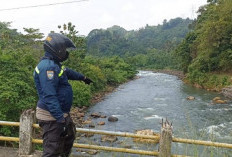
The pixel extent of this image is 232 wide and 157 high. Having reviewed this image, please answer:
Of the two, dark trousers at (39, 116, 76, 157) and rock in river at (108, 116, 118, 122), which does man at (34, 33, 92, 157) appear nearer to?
dark trousers at (39, 116, 76, 157)

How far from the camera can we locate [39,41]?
24.8m

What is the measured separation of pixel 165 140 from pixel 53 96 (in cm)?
168

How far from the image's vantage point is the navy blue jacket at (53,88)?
9.34 feet

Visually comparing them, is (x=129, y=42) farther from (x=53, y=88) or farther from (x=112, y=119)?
(x=53, y=88)

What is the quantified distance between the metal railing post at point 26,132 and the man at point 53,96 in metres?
1.07

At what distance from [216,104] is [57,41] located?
16917 mm

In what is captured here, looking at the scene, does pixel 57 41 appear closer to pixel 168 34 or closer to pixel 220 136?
pixel 220 136

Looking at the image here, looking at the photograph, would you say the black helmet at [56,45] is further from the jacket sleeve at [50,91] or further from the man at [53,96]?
the jacket sleeve at [50,91]

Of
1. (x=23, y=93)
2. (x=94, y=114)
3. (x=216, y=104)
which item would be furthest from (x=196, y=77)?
(x=23, y=93)

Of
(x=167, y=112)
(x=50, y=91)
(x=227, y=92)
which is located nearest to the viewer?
(x=50, y=91)

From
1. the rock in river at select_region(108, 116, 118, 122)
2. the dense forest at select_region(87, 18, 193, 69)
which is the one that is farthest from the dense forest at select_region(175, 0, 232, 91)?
the dense forest at select_region(87, 18, 193, 69)

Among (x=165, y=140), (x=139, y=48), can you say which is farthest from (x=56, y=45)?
(x=139, y=48)

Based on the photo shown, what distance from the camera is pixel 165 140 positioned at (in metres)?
3.71

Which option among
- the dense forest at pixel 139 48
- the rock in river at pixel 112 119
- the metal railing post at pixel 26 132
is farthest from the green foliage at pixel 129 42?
the metal railing post at pixel 26 132
